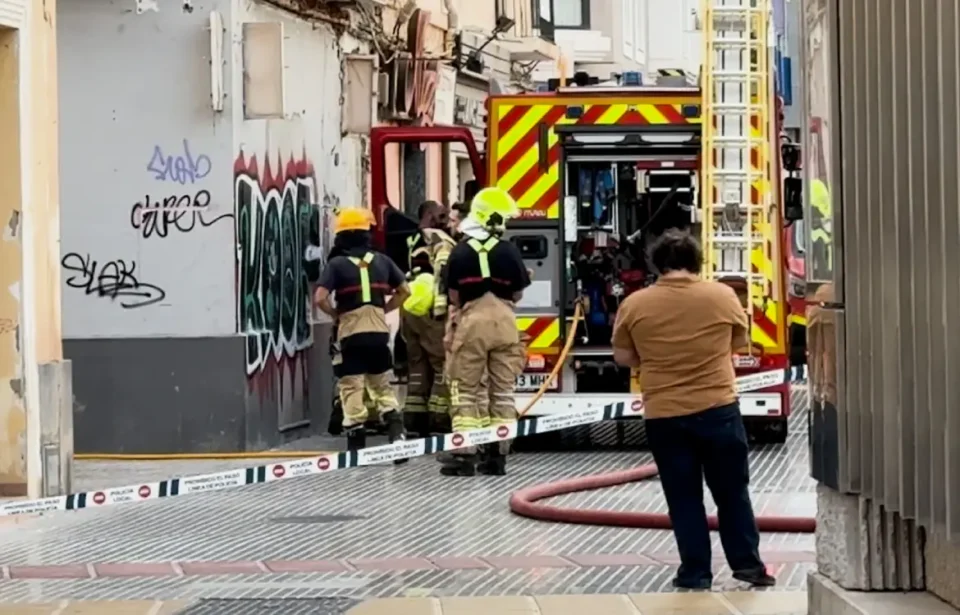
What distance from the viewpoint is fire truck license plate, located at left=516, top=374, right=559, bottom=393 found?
49.0ft

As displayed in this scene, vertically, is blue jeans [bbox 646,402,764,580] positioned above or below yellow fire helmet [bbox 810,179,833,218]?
below

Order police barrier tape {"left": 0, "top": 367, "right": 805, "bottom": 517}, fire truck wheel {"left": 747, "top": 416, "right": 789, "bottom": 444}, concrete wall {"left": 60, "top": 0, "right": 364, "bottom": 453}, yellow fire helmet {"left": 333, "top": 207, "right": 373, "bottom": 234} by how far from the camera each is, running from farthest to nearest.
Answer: concrete wall {"left": 60, "top": 0, "right": 364, "bottom": 453} → fire truck wheel {"left": 747, "top": 416, "right": 789, "bottom": 444} → yellow fire helmet {"left": 333, "top": 207, "right": 373, "bottom": 234} → police barrier tape {"left": 0, "top": 367, "right": 805, "bottom": 517}

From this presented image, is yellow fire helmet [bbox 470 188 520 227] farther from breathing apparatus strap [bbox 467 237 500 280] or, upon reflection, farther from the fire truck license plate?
the fire truck license plate

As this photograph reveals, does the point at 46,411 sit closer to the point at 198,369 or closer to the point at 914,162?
the point at 198,369

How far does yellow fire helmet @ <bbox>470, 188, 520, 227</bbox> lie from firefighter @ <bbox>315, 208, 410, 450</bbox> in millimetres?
1354

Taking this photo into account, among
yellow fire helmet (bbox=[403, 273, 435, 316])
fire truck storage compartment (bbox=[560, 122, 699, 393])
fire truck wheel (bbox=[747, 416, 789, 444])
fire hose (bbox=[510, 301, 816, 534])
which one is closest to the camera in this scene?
fire hose (bbox=[510, 301, 816, 534])

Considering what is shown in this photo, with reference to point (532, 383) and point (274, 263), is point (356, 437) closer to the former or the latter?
point (532, 383)

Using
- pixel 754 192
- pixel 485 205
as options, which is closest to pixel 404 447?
pixel 485 205

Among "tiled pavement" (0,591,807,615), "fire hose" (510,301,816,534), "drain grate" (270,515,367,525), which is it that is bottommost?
"tiled pavement" (0,591,807,615)

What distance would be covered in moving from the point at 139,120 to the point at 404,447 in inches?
175

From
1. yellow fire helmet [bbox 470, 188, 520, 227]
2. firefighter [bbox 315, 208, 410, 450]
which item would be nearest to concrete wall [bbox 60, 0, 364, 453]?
firefighter [bbox 315, 208, 410, 450]

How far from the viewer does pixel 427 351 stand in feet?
48.9

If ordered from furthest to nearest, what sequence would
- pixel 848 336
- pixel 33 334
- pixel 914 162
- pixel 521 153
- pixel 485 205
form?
pixel 521 153 < pixel 485 205 < pixel 33 334 < pixel 848 336 < pixel 914 162

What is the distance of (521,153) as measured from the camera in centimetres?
1528
